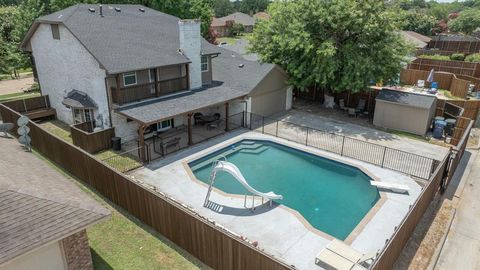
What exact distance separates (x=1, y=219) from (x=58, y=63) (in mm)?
17166

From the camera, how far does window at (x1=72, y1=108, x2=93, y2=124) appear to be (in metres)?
20.6

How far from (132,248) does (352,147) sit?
1482 centimetres

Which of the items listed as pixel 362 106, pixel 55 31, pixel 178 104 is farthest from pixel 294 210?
pixel 55 31

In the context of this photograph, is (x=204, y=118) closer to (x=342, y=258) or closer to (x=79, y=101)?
(x=79, y=101)

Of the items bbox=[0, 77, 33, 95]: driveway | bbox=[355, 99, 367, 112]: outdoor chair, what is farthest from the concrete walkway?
bbox=[0, 77, 33, 95]: driveway

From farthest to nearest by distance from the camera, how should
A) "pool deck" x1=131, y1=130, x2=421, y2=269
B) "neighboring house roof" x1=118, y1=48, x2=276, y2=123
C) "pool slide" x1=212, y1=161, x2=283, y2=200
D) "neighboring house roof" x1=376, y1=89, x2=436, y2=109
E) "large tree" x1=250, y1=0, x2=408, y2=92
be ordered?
"large tree" x1=250, y1=0, x2=408, y2=92 → "neighboring house roof" x1=376, y1=89, x2=436, y2=109 → "neighboring house roof" x1=118, y1=48, x2=276, y2=123 → "pool slide" x1=212, y1=161, x2=283, y2=200 → "pool deck" x1=131, y1=130, x2=421, y2=269

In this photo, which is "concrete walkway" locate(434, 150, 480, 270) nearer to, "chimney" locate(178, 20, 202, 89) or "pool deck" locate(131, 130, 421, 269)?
"pool deck" locate(131, 130, 421, 269)

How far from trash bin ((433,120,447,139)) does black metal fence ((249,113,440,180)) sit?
4658 millimetres

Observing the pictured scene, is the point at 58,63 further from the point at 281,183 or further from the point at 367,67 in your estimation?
the point at 367,67

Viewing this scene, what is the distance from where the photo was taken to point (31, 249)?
24.2 ft

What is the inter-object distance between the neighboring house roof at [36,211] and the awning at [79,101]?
9611mm

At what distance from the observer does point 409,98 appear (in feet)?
75.7

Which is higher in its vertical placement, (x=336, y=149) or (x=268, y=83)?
(x=268, y=83)

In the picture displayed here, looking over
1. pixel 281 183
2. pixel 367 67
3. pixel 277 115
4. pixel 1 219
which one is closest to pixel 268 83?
pixel 277 115
